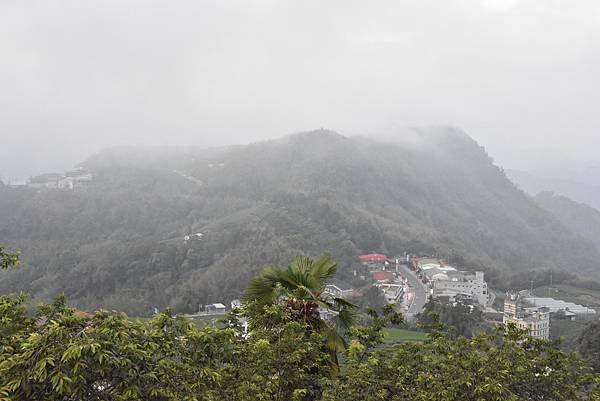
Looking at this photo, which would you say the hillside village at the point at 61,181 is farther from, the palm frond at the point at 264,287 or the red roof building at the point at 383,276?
the palm frond at the point at 264,287

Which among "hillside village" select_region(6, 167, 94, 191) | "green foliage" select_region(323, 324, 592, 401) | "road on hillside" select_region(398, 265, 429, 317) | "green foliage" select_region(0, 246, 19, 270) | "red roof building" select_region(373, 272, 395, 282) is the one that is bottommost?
"road on hillside" select_region(398, 265, 429, 317)

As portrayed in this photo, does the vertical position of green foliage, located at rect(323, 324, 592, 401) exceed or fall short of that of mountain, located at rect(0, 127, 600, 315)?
it exceeds it

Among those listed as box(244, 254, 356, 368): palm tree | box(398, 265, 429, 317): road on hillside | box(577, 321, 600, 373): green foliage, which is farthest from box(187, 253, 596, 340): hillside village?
box(244, 254, 356, 368): palm tree

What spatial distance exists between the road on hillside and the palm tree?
2052 inches

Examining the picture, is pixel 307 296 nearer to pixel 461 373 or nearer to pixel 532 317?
pixel 461 373

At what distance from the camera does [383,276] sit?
259 ft

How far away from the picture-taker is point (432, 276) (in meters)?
77.4

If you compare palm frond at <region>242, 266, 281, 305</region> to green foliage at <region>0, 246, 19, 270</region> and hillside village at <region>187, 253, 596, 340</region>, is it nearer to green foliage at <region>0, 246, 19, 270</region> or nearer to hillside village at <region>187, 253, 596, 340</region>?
green foliage at <region>0, 246, 19, 270</region>

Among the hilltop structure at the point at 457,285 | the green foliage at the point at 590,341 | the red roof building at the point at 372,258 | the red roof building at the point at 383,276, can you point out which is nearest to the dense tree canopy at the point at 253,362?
the green foliage at the point at 590,341

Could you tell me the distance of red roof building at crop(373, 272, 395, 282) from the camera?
77325mm

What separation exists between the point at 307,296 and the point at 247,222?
298 ft

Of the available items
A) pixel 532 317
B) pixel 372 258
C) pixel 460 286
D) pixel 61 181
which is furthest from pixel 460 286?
pixel 61 181

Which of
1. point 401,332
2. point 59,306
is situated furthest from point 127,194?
point 59,306

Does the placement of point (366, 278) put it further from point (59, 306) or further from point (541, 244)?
point (541, 244)
